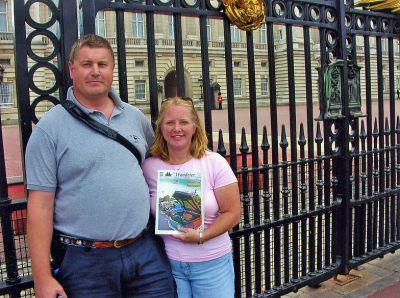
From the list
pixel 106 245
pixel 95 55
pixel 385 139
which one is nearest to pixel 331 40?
pixel 385 139

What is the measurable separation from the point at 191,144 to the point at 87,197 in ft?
2.27

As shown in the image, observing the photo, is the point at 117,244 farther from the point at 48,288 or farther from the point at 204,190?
the point at 204,190

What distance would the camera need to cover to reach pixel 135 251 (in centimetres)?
231

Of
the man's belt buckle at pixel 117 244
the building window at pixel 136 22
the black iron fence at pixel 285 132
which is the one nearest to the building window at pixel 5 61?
the building window at pixel 136 22

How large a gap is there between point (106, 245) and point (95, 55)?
967 mm

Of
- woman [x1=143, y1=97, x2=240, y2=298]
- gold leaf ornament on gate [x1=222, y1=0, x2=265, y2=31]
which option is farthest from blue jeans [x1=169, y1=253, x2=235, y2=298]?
gold leaf ornament on gate [x1=222, y1=0, x2=265, y2=31]

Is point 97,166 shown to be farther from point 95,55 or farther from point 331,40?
point 331,40

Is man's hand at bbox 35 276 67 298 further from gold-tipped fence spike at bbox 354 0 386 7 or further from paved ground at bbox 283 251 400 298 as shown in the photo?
gold-tipped fence spike at bbox 354 0 386 7

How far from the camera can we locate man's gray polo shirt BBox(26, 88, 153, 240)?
82.3 inches

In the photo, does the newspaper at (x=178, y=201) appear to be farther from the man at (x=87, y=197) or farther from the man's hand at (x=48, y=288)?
the man's hand at (x=48, y=288)

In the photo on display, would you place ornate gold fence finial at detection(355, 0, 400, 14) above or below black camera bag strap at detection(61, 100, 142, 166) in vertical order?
above

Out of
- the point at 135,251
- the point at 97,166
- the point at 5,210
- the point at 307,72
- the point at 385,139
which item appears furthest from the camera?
the point at 385,139

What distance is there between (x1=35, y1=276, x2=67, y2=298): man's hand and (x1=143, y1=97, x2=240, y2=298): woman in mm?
656

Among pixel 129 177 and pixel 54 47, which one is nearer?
pixel 129 177
